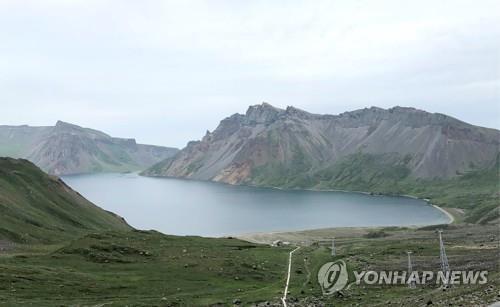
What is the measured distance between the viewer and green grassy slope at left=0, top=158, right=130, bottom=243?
331ft

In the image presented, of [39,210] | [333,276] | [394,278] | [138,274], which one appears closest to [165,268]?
[138,274]

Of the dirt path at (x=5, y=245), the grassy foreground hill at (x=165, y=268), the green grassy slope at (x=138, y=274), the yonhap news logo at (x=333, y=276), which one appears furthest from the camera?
the dirt path at (x=5, y=245)

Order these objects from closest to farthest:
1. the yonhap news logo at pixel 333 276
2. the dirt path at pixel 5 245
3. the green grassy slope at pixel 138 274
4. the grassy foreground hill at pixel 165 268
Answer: the grassy foreground hill at pixel 165 268 < the green grassy slope at pixel 138 274 < the yonhap news logo at pixel 333 276 < the dirt path at pixel 5 245

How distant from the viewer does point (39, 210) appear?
122 metres

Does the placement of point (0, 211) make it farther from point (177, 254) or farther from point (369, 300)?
point (369, 300)

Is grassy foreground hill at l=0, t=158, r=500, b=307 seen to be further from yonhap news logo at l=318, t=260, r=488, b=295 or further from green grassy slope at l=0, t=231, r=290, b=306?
yonhap news logo at l=318, t=260, r=488, b=295

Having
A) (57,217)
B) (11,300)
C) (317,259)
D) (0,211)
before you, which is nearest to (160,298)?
(11,300)

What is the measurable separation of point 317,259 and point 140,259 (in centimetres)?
3113

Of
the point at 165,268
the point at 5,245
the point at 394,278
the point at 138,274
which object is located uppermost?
the point at 394,278

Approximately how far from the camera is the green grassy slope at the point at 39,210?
100825 mm

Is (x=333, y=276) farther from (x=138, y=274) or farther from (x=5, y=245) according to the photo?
(x=5, y=245)

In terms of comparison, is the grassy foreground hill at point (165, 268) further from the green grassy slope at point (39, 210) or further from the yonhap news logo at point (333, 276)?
the yonhap news logo at point (333, 276)

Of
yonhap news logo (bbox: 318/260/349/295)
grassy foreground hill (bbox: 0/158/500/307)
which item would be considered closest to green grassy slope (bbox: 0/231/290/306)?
grassy foreground hill (bbox: 0/158/500/307)

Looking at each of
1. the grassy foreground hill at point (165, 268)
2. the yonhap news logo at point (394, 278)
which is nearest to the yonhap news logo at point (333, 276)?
the yonhap news logo at point (394, 278)
